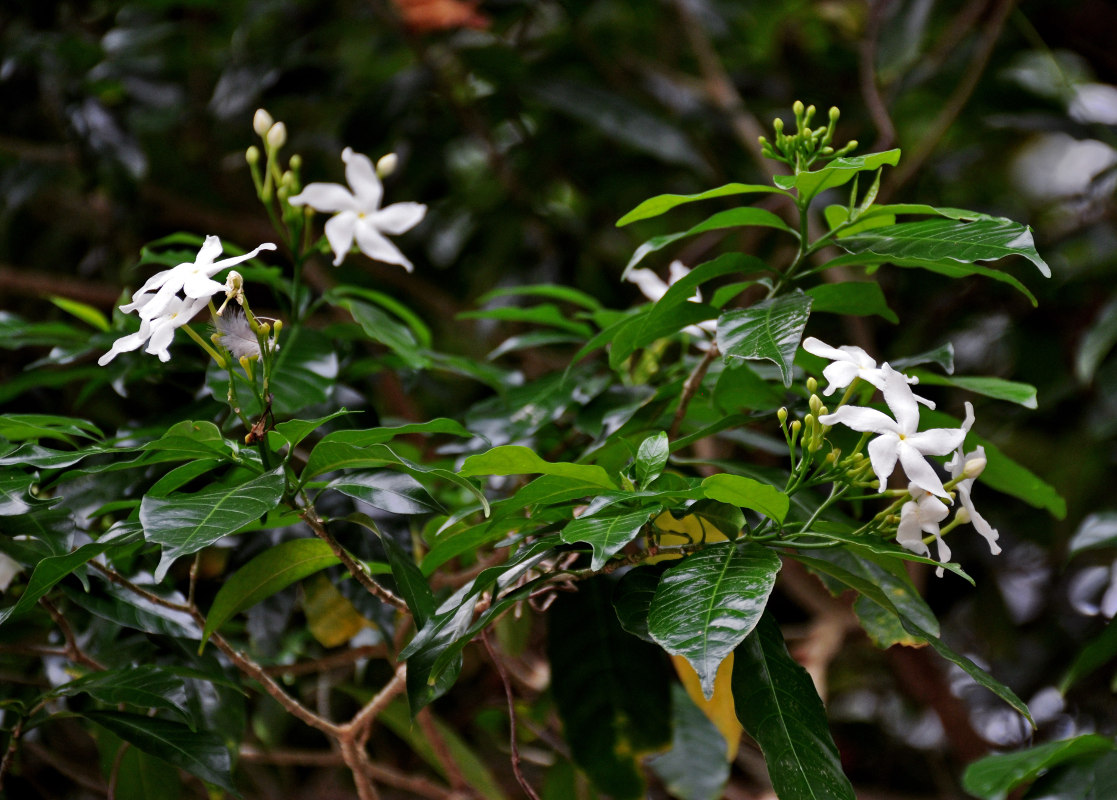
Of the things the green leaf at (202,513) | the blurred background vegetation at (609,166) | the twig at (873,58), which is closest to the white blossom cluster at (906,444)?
the green leaf at (202,513)

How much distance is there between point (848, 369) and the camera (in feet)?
2.20

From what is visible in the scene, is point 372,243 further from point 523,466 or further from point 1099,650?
point 1099,650

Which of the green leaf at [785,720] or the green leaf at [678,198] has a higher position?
the green leaf at [678,198]

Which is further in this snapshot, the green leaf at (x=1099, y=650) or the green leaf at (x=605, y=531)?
the green leaf at (x=1099, y=650)

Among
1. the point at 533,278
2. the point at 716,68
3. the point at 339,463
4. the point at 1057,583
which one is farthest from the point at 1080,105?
the point at 339,463

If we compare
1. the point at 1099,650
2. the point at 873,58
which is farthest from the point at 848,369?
the point at 873,58

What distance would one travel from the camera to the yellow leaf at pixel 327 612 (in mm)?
927

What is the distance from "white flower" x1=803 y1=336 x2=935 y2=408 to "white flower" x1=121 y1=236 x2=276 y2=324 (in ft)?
1.27

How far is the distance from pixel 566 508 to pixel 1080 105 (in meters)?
1.61

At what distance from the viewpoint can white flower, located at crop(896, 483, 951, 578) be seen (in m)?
0.65

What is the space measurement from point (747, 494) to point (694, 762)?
583 millimetres

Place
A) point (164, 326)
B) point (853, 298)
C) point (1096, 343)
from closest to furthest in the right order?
point (164, 326) < point (853, 298) < point (1096, 343)

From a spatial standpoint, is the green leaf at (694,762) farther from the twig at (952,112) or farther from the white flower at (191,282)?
the twig at (952,112)

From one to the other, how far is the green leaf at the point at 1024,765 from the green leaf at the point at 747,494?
391 millimetres
